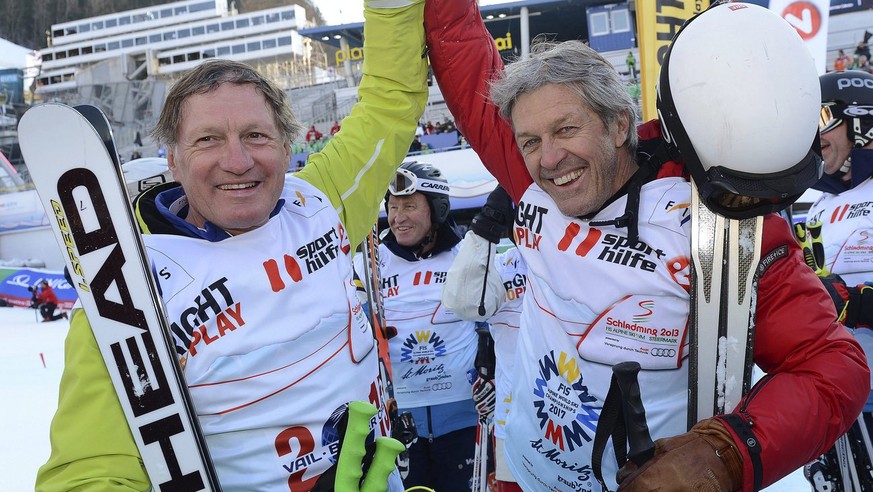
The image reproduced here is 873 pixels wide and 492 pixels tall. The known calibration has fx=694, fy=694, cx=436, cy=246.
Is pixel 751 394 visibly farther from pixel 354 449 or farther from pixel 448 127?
pixel 448 127

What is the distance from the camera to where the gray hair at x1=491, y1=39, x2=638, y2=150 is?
6.24 ft

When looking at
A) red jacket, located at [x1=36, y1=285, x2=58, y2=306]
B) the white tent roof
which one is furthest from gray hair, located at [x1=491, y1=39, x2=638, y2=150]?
the white tent roof

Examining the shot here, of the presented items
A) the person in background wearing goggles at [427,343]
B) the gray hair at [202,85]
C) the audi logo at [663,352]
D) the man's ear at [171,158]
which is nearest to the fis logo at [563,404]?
the audi logo at [663,352]

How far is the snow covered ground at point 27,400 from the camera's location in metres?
5.38

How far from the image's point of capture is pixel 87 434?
1.48 m

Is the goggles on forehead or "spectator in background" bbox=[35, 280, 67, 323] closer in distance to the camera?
the goggles on forehead

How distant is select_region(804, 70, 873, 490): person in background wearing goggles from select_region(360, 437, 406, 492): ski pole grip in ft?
8.43

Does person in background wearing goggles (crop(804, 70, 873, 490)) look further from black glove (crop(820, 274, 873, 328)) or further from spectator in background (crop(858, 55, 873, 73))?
spectator in background (crop(858, 55, 873, 73))

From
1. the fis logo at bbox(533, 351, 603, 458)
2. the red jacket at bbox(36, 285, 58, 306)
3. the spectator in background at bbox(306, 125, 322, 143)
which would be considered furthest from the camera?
the spectator in background at bbox(306, 125, 322, 143)

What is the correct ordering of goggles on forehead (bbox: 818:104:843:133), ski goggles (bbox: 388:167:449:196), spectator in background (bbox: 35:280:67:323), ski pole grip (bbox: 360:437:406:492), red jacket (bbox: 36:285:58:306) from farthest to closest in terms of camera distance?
1. red jacket (bbox: 36:285:58:306)
2. spectator in background (bbox: 35:280:67:323)
3. ski goggles (bbox: 388:167:449:196)
4. goggles on forehead (bbox: 818:104:843:133)
5. ski pole grip (bbox: 360:437:406:492)

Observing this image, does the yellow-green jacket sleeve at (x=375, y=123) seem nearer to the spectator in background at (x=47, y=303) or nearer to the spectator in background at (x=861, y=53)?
the spectator in background at (x=47, y=303)

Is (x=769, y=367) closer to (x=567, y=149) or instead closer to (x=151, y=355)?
(x=567, y=149)

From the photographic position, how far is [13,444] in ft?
20.5

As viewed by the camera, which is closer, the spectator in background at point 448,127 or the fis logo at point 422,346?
the fis logo at point 422,346
